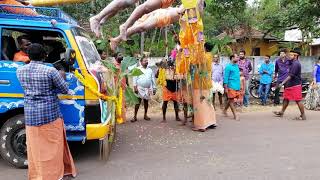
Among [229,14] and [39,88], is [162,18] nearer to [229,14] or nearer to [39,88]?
[39,88]

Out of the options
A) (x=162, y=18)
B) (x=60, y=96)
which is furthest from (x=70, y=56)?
(x=162, y=18)

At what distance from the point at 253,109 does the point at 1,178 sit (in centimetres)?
818

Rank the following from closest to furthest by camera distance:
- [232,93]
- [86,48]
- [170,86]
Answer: [86,48] < [170,86] < [232,93]

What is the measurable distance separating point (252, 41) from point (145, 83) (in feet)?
63.5

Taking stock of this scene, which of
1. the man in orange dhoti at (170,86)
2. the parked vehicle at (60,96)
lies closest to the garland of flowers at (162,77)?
the man in orange dhoti at (170,86)

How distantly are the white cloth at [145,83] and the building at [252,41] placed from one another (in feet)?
48.7

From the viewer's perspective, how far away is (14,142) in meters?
5.95

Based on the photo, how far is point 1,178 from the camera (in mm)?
5586

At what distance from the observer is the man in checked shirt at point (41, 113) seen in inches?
196

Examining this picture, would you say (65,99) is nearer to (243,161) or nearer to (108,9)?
(108,9)

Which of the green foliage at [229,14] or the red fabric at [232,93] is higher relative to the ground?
the green foliage at [229,14]

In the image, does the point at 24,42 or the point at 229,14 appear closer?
the point at 24,42

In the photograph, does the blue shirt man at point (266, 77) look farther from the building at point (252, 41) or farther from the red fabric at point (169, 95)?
the building at point (252, 41)

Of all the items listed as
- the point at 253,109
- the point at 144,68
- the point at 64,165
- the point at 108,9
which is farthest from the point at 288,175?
the point at 253,109
